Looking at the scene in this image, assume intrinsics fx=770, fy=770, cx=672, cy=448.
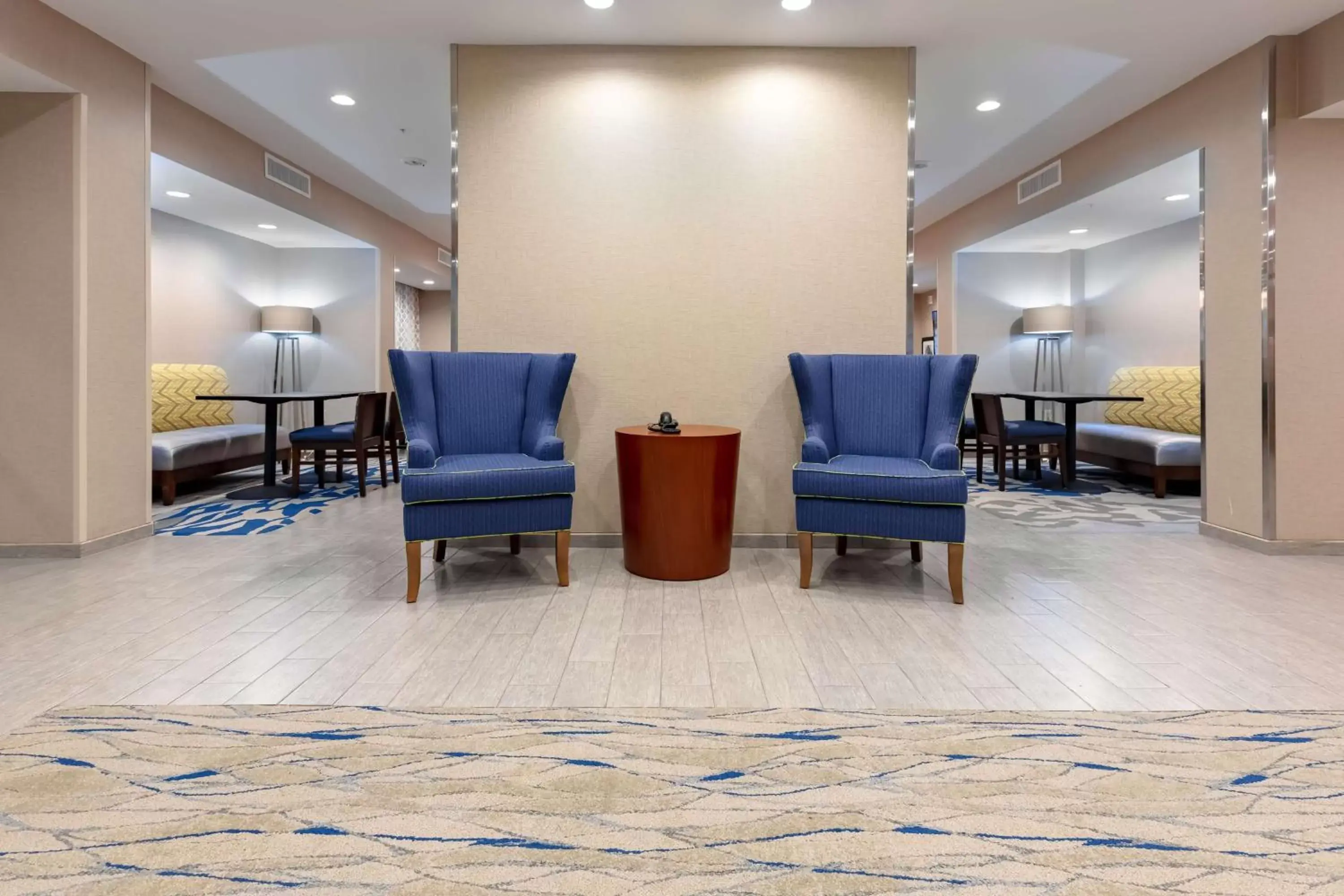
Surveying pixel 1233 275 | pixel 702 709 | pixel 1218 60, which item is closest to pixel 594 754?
pixel 702 709

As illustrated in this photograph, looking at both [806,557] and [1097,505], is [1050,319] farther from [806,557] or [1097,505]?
[806,557]

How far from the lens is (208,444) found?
637 centimetres

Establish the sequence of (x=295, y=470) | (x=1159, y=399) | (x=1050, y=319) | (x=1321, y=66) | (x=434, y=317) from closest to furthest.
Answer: (x=1321, y=66) < (x=295, y=470) < (x=1159, y=399) < (x=1050, y=319) < (x=434, y=317)

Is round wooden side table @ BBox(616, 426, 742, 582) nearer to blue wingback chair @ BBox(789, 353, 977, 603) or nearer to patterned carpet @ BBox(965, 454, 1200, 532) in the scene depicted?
blue wingback chair @ BBox(789, 353, 977, 603)

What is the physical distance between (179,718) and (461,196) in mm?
3109

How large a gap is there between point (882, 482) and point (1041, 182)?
4.78 m

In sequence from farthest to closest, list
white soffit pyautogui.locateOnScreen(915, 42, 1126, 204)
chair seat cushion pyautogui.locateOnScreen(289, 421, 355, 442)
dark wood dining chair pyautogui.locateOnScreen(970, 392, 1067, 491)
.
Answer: dark wood dining chair pyautogui.locateOnScreen(970, 392, 1067, 491)
chair seat cushion pyautogui.locateOnScreen(289, 421, 355, 442)
white soffit pyautogui.locateOnScreen(915, 42, 1126, 204)

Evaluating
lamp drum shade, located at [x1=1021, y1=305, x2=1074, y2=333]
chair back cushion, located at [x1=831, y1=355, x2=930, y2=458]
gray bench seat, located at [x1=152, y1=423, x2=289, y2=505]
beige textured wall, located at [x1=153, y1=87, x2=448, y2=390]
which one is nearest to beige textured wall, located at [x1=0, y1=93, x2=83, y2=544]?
beige textured wall, located at [x1=153, y1=87, x2=448, y2=390]

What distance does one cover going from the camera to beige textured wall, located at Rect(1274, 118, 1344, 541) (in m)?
4.14

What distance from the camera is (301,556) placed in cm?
410

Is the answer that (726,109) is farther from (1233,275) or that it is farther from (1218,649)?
(1218,649)

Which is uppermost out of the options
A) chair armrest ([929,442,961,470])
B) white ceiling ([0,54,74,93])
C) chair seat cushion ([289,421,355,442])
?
white ceiling ([0,54,74,93])

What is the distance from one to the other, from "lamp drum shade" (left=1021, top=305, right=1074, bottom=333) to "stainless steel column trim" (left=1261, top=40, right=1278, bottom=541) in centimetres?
509

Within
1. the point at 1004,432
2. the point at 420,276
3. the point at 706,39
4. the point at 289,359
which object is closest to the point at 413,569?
the point at 706,39
